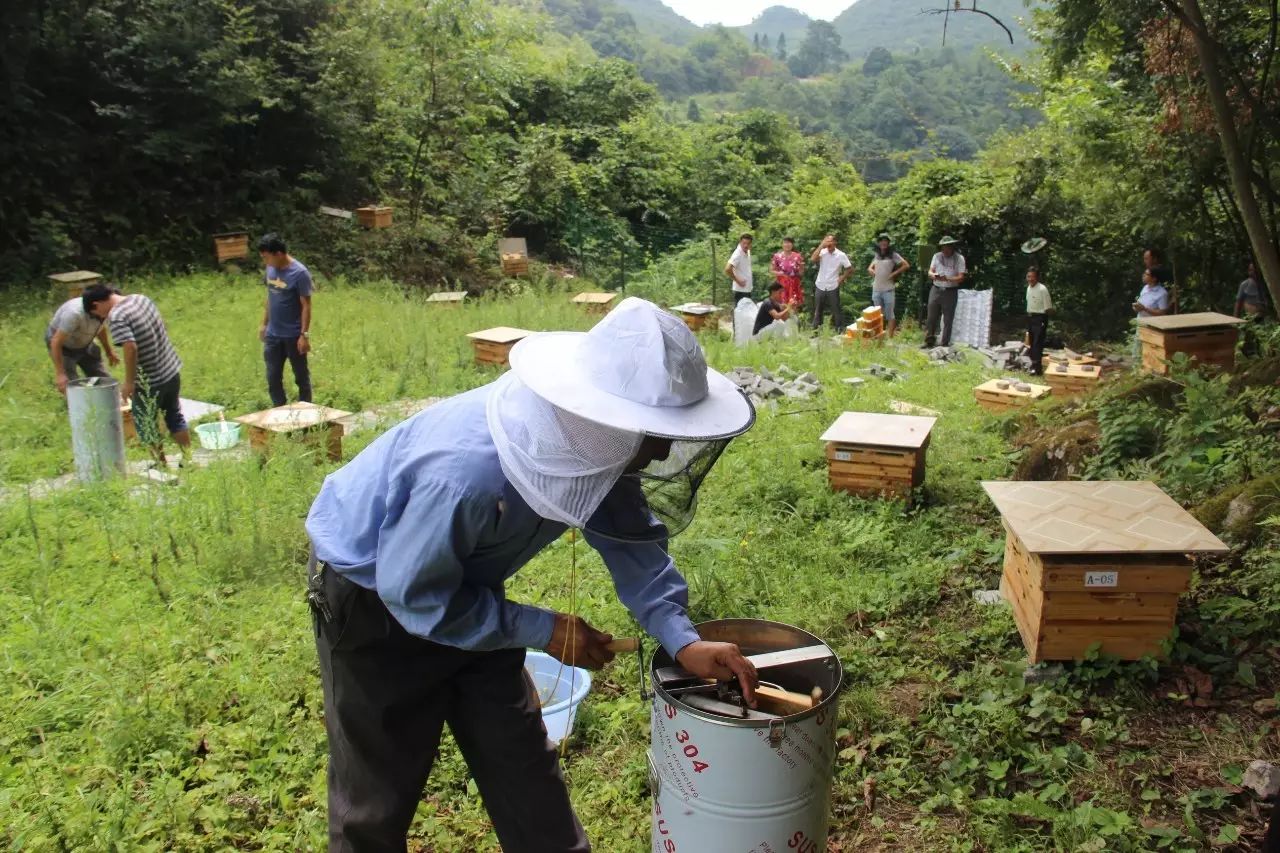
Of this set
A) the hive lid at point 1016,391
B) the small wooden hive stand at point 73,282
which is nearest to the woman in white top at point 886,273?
the hive lid at point 1016,391

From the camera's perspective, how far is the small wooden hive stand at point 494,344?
31.3 ft

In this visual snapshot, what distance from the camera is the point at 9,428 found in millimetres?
7559

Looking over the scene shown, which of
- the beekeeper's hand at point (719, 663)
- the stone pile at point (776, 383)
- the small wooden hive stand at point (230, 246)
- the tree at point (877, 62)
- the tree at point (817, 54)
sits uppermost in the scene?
the tree at point (817, 54)

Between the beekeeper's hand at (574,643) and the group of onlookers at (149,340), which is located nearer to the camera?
the beekeeper's hand at (574,643)

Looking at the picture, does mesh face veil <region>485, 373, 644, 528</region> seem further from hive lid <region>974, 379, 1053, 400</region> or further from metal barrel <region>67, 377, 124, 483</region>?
hive lid <region>974, 379, 1053, 400</region>

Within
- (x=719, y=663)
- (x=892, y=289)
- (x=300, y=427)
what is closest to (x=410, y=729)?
(x=719, y=663)

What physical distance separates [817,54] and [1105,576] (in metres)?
95.5

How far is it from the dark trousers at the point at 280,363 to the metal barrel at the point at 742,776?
21.3 ft

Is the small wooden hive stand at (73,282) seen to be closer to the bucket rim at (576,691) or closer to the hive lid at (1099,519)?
the bucket rim at (576,691)

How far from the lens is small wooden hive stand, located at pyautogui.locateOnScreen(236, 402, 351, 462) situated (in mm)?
6538

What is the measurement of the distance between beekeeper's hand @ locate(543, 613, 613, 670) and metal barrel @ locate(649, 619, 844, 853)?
0.17 metres

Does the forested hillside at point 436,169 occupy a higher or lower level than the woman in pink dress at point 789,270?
higher

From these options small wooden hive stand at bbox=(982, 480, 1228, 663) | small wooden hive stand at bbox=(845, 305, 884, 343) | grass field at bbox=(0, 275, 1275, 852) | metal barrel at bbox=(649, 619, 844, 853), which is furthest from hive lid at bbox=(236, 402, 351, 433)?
small wooden hive stand at bbox=(845, 305, 884, 343)

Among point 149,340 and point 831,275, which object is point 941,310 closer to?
point 831,275
